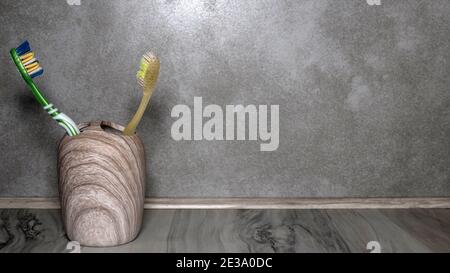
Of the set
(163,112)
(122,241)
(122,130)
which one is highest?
(163,112)

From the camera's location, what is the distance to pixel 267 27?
1.37 meters

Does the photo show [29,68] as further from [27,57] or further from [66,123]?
[66,123]

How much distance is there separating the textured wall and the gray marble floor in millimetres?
79

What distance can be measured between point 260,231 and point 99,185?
38cm

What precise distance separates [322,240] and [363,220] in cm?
19

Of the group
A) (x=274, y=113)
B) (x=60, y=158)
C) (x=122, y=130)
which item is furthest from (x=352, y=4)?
(x=60, y=158)

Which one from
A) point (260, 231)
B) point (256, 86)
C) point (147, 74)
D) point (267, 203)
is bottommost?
point (260, 231)

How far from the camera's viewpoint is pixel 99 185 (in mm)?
1078

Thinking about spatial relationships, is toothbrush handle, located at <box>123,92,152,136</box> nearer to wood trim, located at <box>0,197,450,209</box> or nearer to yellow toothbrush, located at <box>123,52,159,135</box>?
yellow toothbrush, located at <box>123,52,159,135</box>

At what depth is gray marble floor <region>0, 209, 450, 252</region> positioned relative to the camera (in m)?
1.12

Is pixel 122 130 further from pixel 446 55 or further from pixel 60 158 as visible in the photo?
pixel 446 55

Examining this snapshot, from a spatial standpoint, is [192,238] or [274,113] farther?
[274,113]

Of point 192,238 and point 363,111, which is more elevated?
point 363,111

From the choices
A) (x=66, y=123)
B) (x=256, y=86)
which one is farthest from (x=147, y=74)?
(x=256, y=86)
